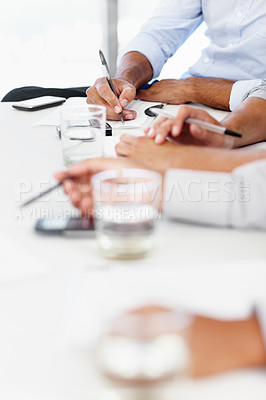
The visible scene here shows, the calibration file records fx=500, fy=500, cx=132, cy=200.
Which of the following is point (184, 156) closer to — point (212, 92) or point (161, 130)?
point (161, 130)

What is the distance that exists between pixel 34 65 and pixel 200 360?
339 centimetres

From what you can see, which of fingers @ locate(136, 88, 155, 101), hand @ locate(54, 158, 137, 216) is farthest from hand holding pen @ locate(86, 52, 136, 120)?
hand @ locate(54, 158, 137, 216)

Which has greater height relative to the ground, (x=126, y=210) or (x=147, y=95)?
(x=126, y=210)

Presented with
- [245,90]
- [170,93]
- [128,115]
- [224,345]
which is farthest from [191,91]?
[224,345]

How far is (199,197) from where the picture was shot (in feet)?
2.29

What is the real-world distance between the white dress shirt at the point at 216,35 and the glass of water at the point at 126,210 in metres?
1.07

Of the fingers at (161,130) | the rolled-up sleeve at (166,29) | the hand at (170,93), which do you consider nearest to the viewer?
the fingers at (161,130)

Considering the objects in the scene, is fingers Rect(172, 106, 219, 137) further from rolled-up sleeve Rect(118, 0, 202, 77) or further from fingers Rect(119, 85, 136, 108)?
rolled-up sleeve Rect(118, 0, 202, 77)

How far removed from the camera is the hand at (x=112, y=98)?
1298 millimetres

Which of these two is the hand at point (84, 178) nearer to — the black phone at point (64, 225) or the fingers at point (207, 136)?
the black phone at point (64, 225)

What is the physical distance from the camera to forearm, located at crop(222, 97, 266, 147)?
1088 mm

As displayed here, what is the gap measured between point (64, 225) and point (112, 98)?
0.71 meters

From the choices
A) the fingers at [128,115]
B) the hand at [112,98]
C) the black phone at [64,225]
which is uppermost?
the black phone at [64,225]

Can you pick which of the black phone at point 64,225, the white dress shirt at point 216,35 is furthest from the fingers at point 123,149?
the white dress shirt at point 216,35
